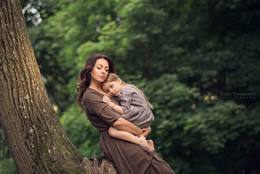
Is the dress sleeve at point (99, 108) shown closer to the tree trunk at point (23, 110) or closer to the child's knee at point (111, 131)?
the child's knee at point (111, 131)

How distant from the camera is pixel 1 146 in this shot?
297 inches

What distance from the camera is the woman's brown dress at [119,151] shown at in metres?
3.26

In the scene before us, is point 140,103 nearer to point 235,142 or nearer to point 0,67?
point 0,67

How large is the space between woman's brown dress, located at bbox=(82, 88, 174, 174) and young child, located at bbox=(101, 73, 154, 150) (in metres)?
0.07

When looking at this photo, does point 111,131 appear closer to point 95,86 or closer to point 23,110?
point 95,86

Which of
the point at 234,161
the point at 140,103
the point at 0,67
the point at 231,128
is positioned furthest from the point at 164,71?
the point at 0,67

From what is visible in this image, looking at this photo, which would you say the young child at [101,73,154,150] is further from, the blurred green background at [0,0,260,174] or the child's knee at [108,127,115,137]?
the blurred green background at [0,0,260,174]

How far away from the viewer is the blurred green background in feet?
23.4

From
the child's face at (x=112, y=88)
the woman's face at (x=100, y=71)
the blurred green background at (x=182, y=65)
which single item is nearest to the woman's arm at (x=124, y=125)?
the child's face at (x=112, y=88)

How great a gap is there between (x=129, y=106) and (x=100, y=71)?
478 mm

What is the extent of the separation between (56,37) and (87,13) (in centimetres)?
115

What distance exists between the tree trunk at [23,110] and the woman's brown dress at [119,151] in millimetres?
323

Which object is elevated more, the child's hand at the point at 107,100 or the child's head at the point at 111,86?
the child's head at the point at 111,86

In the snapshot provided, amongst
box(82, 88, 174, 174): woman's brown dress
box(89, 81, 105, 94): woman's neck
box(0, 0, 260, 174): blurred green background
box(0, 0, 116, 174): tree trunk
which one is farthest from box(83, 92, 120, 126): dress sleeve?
box(0, 0, 260, 174): blurred green background
